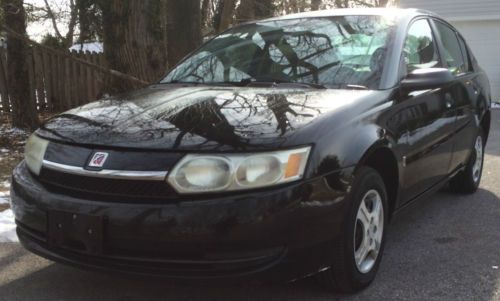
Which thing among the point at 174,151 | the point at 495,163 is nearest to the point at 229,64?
the point at 174,151

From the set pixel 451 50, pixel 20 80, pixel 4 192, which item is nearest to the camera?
pixel 451 50

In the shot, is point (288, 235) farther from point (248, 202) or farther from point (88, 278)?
point (88, 278)

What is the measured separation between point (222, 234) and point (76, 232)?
73 centimetres

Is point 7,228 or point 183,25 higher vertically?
point 183,25

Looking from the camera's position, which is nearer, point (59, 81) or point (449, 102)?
point (449, 102)

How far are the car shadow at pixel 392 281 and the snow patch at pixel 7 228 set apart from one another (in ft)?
1.14

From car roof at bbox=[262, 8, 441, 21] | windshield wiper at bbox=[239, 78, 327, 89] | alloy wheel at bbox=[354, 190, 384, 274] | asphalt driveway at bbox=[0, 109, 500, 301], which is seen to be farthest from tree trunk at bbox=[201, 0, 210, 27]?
alloy wheel at bbox=[354, 190, 384, 274]

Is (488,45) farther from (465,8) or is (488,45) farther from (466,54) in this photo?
(466,54)

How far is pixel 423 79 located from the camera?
143 inches

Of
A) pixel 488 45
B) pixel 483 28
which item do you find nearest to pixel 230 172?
Answer: pixel 488 45

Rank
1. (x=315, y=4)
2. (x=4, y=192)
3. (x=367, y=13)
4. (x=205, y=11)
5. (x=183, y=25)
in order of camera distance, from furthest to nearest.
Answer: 1. (x=205, y=11)
2. (x=315, y=4)
3. (x=183, y=25)
4. (x=4, y=192)
5. (x=367, y=13)

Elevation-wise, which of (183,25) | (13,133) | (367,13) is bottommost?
(13,133)

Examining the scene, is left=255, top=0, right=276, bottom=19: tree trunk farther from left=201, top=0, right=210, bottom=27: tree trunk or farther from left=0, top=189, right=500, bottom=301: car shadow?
left=0, top=189, right=500, bottom=301: car shadow

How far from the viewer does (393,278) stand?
3.44m
